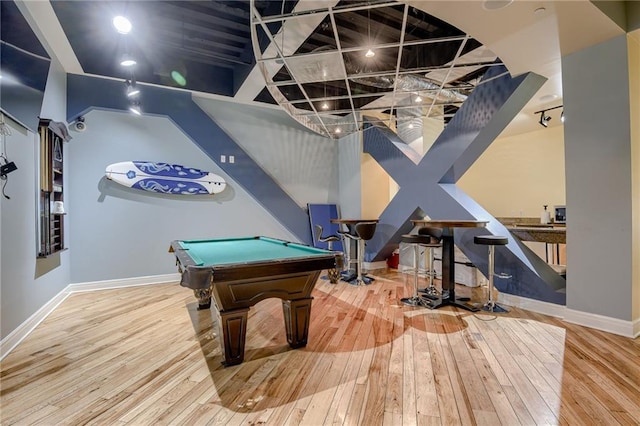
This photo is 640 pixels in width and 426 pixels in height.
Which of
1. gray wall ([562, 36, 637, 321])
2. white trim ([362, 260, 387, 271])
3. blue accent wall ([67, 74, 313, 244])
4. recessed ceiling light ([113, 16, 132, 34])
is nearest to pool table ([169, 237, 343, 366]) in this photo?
recessed ceiling light ([113, 16, 132, 34])

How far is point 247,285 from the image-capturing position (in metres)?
2.31

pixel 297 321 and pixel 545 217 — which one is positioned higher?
pixel 545 217

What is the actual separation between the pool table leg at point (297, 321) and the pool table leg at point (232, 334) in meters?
0.42

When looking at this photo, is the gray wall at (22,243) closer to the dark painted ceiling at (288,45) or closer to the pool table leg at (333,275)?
the dark painted ceiling at (288,45)

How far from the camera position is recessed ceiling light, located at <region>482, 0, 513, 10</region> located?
2.33 m

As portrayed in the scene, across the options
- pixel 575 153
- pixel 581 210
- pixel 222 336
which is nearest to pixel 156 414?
pixel 222 336

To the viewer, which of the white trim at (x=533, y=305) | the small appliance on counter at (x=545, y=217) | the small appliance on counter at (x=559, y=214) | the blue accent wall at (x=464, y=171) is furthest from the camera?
the small appliance on counter at (x=545, y=217)

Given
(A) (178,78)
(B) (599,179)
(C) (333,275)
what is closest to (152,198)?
(A) (178,78)

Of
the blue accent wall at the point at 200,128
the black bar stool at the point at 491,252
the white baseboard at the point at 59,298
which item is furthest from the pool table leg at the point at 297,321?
the blue accent wall at the point at 200,128

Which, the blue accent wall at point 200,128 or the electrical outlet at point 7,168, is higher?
the blue accent wall at point 200,128

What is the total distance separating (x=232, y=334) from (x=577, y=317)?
344 centimetres

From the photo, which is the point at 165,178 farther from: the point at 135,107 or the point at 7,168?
the point at 7,168

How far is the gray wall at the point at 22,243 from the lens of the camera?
8.46ft

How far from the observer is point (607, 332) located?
283 cm
